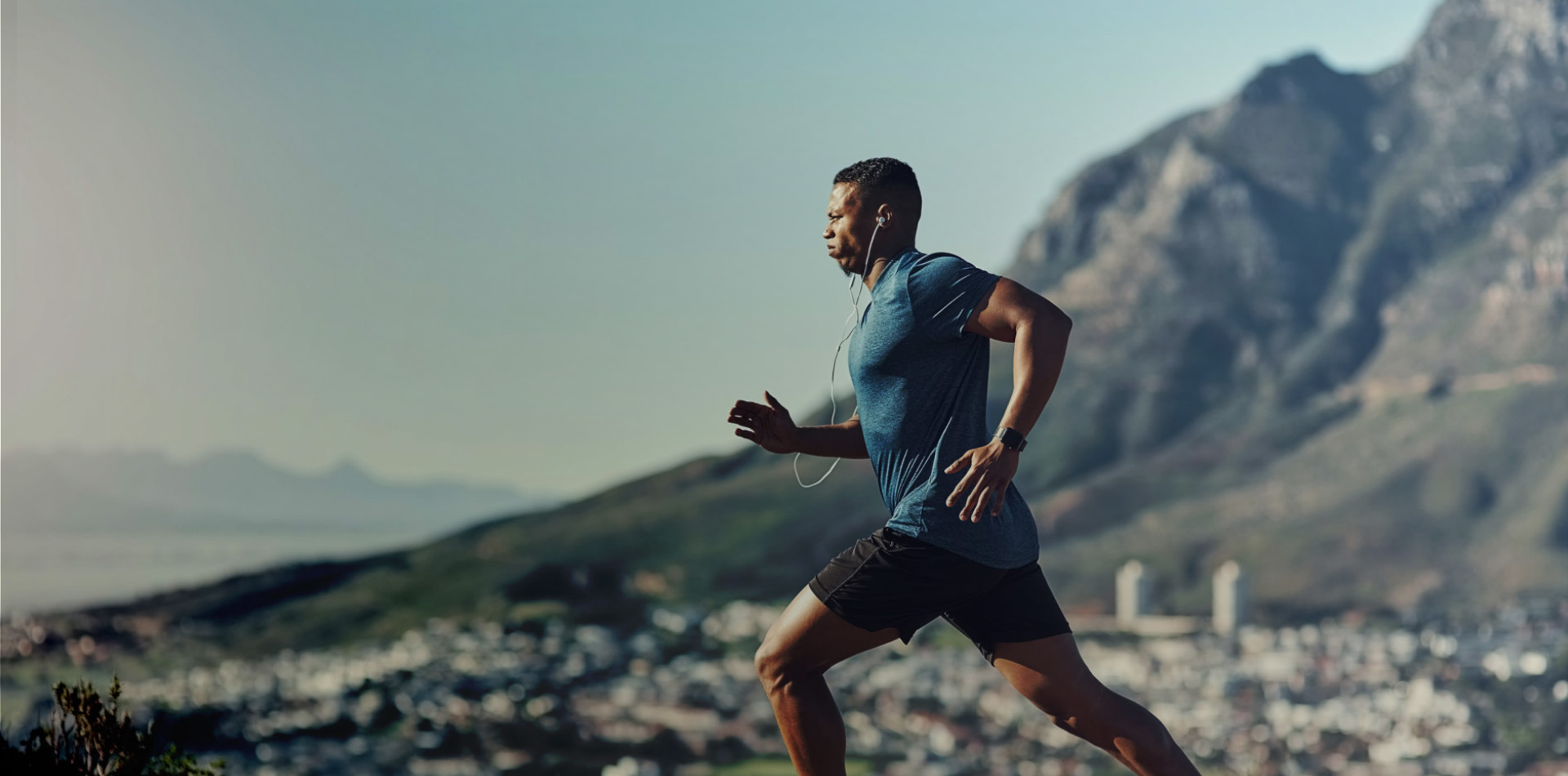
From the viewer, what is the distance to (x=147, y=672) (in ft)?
511

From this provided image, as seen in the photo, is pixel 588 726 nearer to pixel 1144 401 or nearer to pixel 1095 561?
pixel 1095 561

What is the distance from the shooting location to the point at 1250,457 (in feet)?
545

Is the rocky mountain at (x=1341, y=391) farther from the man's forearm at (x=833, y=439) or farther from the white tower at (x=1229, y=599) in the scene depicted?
the man's forearm at (x=833, y=439)

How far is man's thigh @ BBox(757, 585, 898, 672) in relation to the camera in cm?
494

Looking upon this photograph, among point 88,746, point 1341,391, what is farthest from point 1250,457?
point 88,746

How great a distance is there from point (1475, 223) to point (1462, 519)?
5677 centimetres

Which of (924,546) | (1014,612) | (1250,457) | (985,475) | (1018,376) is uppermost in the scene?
(1250,457)

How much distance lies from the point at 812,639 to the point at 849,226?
49.4 inches

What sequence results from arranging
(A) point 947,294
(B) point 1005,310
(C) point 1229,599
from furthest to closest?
1. (C) point 1229,599
2. (A) point 947,294
3. (B) point 1005,310

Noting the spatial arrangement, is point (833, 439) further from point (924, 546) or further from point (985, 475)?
point (985, 475)

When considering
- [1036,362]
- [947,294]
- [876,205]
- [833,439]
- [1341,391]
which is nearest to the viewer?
[1036,362]

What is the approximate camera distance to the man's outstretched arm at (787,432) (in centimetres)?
547

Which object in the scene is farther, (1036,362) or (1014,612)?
(1014,612)

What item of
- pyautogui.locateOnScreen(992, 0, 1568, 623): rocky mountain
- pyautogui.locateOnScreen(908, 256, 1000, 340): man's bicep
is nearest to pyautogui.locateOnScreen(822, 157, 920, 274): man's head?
pyautogui.locateOnScreen(908, 256, 1000, 340): man's bicep
